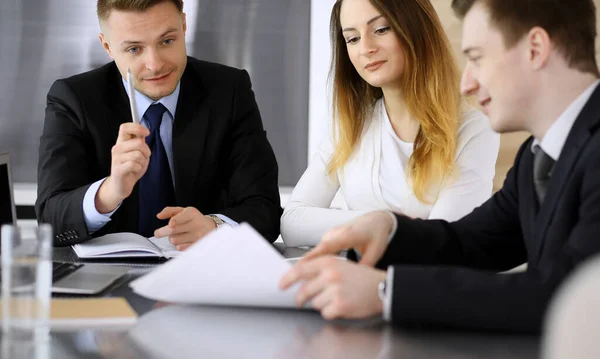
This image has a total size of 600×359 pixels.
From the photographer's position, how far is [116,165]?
6.72ft

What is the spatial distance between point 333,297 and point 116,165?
1.06 meters

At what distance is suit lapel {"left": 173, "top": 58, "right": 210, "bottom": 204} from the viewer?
2.53m

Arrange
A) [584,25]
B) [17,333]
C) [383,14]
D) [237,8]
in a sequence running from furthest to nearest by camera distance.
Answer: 1. [237,8]
2. [383,14]
3. [584,25]
4. [17,333]

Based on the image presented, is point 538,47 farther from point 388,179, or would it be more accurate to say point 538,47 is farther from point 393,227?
point 388,179

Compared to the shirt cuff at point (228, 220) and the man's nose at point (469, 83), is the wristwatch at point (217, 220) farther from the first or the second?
the man's nose at point (469, 83)

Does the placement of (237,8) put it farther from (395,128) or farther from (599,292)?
(599,292)

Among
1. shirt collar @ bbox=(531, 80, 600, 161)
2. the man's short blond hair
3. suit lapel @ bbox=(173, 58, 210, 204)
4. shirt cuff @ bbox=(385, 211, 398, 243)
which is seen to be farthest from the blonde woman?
shirt collar @ bbox=(531, 80, 600, 161)

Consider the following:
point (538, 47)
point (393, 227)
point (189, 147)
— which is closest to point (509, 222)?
point (393, 227)

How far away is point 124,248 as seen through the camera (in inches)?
73.5

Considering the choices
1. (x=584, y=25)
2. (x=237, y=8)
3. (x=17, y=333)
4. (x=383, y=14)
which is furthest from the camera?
(x=237, y=8)

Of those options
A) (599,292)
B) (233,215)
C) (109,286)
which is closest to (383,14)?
(233,215)

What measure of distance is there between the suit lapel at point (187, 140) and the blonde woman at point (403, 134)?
33 cm

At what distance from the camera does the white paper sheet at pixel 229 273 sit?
1.18m

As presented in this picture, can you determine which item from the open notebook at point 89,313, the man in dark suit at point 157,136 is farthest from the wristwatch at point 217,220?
the open notebook at point 89,313
